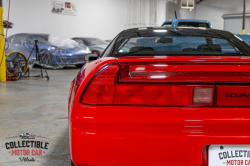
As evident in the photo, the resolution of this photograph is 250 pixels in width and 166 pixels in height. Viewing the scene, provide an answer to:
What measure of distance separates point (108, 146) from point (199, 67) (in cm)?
51

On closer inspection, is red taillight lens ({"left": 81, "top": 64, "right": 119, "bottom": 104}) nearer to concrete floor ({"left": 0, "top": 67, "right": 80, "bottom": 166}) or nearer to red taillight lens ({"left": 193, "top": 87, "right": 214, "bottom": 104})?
red taillight lens ({"left": 193, "top": 87, "right": 214, "bottom": 104})

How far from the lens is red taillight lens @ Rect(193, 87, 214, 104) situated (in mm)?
1227

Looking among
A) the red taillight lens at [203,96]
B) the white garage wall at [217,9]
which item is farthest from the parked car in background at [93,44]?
the white garage wall at [217,9]

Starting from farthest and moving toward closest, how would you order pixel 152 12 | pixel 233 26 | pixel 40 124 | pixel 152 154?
pixel 233 26 → pixel 152 12 → pixel 40 124 → pixel 152 154

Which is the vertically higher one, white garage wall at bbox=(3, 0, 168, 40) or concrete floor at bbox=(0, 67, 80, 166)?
white garage wall at bbox=(3, 0, 168, 40)

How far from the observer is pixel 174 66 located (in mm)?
1238

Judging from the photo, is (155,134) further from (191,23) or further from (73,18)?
(73,18)

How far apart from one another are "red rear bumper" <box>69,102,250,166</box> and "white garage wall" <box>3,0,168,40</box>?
400 inches

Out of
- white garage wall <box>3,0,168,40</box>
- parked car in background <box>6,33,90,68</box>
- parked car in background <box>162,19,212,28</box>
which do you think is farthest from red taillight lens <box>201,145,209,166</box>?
white garage wall <box>3,0,168,40</box>

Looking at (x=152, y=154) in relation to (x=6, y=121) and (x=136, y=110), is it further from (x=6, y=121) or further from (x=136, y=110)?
(x=6, y=121)

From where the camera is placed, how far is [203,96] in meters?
1.23

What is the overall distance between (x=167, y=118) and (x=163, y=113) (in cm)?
3

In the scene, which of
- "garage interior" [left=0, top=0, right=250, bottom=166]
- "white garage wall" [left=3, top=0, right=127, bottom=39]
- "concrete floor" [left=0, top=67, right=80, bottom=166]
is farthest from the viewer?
"white garage wall" [left=3, top=0, right=127, bottom=39]

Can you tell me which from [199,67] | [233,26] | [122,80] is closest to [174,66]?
[199,67]
